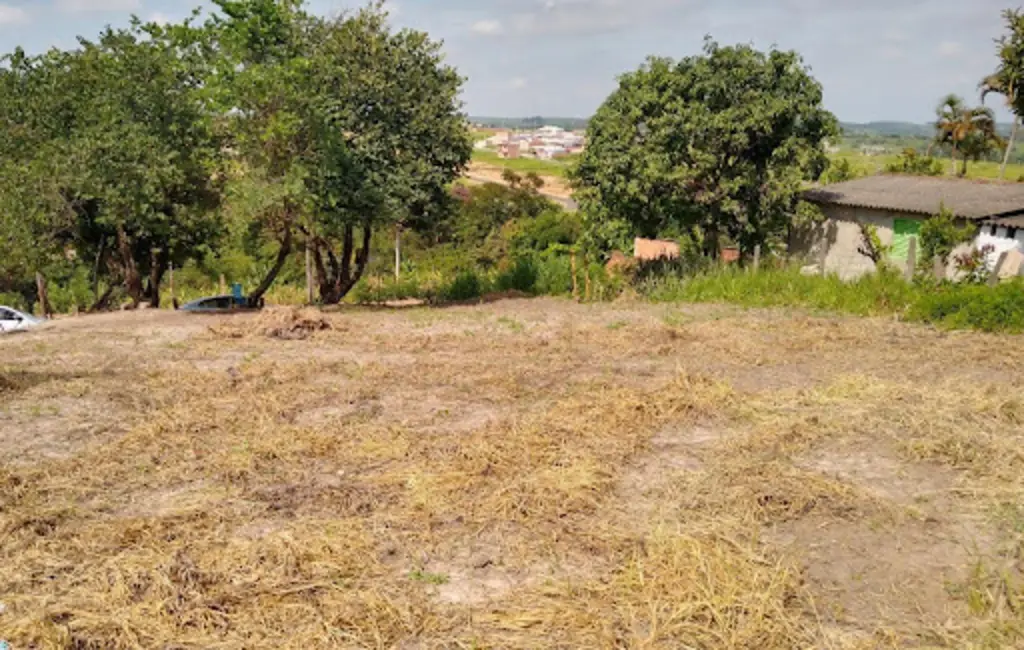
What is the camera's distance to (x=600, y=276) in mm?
19484

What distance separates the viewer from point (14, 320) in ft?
55.3

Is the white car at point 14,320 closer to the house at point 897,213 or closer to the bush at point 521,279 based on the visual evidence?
the bush at point 521,279

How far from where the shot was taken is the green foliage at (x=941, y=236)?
15.6 metres

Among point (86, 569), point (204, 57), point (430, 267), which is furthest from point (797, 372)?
point (430, 267)

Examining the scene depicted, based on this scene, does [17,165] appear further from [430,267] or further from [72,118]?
[430,267]

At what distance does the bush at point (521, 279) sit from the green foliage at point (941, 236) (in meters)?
9.38

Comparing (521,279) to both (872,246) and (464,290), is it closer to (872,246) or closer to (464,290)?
(464,290)

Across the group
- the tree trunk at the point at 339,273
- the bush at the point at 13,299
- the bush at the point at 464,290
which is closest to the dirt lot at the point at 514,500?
the tree trunk at the point at 339,273

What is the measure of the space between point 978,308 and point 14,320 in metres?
19.2

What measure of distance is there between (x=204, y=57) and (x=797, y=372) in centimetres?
1404

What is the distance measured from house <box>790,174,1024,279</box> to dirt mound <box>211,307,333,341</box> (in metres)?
11.4

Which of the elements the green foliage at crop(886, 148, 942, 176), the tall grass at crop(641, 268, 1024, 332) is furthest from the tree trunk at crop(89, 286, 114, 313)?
the green foliage at crop(886, 148, 942, 176)

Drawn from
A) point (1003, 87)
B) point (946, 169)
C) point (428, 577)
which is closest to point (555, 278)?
point (428, 577)

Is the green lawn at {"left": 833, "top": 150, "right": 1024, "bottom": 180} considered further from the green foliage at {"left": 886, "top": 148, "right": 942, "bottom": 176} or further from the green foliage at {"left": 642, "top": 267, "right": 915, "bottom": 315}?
the green foliage at {"left": 642, "top": 267, "right": 915, "bottom": 315}
